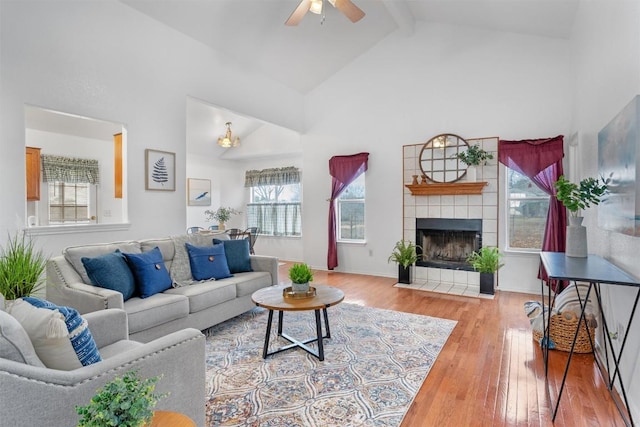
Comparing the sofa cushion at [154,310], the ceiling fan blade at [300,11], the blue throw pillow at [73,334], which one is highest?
the ceiling fan blade at [300,11]

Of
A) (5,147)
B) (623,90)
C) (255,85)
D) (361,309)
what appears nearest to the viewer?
(623,90)

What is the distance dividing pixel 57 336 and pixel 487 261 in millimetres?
4736

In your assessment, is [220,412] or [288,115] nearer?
[220,412]

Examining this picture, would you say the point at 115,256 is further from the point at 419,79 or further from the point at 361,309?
the point at 419,79

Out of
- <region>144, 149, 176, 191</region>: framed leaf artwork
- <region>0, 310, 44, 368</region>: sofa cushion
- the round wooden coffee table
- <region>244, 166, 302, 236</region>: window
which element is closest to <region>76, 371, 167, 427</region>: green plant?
<region>0, 310, 44, 368</region>: sofa cushion

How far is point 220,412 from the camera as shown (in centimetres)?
208

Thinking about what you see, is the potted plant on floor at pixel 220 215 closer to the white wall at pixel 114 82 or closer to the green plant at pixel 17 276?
the white wall at pixel 114 82

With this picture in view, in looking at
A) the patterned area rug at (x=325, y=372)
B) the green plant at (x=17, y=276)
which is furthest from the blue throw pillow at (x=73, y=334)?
the patterned area rug at (x=325, y=372)

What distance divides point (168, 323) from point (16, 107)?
2483mm

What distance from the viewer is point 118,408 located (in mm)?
864

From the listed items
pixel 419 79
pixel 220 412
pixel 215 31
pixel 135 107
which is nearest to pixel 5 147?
pixel 135 107

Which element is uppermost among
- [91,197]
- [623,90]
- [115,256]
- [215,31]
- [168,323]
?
[215,31]

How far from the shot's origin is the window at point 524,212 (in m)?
4.83

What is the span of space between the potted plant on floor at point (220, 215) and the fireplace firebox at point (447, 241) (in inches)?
172
